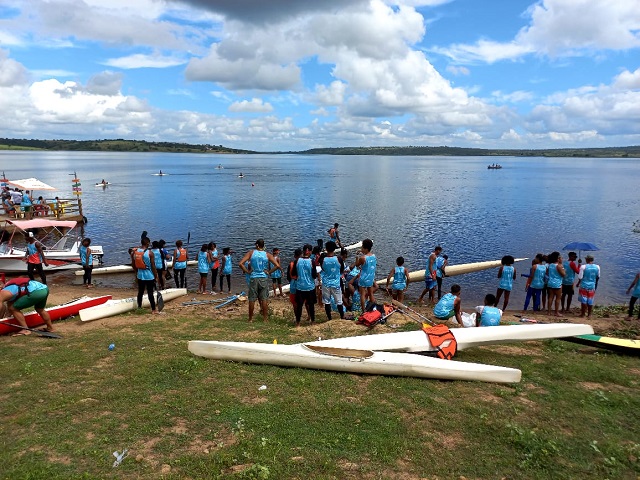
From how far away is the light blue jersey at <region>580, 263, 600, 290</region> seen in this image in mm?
14016

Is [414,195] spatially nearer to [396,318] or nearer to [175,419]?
[396,318]

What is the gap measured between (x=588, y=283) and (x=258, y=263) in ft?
37.0

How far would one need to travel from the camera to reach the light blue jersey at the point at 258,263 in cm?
1124

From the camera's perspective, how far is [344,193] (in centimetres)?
6862

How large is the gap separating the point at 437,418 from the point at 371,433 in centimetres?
121

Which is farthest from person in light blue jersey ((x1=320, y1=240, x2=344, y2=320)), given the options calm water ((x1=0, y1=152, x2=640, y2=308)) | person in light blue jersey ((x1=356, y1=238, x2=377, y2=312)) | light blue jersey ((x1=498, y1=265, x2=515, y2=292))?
calm water ((x1=0, y1=152, x2=640, y2=308))

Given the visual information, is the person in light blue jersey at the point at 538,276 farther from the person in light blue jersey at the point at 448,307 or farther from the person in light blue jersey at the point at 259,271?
the person in light blue jersey at the point at 259,271

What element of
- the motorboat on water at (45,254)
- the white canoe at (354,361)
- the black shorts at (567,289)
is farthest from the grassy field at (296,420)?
the motorboat on water at (45,254)

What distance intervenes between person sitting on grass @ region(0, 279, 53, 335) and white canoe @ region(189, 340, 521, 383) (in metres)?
4.52

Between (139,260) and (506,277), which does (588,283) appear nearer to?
(506,277)

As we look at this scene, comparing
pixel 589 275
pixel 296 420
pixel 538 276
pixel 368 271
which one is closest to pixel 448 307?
pixel 368 271

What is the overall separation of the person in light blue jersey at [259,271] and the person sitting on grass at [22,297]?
4.97 metres

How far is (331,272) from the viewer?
37.3 feet

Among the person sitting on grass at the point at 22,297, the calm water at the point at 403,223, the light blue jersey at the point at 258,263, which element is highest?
the light blue jersey at the point at 258,263
